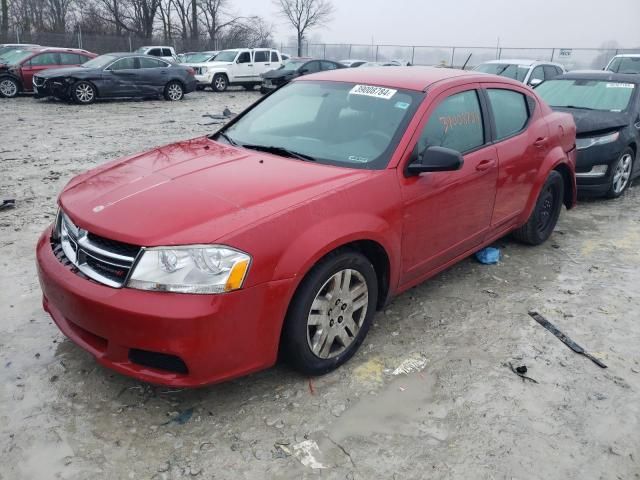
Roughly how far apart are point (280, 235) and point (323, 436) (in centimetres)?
100

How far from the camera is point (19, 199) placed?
602 cm

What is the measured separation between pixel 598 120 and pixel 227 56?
18.1m

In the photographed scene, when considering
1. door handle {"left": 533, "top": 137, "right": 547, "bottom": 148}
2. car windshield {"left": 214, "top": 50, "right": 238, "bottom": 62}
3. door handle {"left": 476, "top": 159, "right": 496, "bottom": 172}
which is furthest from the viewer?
car windshield {"left": 214, "top": 50, "right": 238, "bottom": 62}

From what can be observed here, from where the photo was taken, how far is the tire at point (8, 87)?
Result: 15.6 meters

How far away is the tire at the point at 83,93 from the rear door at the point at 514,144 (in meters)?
13.4

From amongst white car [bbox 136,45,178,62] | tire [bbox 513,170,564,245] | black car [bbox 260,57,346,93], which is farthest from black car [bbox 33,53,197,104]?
tire [bbox 513,170,564,245]

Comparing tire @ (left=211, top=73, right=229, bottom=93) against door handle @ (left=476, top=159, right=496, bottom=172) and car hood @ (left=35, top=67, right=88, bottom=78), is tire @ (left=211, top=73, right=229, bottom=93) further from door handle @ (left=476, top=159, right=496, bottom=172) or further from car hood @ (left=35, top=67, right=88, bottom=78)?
door handle @ (left=476, top=159, right=496, bottom=172)

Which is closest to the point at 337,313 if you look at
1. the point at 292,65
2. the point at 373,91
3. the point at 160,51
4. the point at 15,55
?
the point at 373,91

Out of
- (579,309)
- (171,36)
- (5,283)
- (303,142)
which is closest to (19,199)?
(5,283)

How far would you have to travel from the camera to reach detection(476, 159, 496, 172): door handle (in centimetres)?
379

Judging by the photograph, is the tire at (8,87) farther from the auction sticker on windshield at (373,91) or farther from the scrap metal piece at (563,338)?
the scrap metal piece at (563,338)

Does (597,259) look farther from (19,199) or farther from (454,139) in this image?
(19,199)

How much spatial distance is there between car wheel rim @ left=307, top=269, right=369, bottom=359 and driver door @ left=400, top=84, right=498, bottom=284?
450 mm

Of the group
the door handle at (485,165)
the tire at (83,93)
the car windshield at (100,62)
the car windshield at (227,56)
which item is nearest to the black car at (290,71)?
the car windshield at (227,56)
